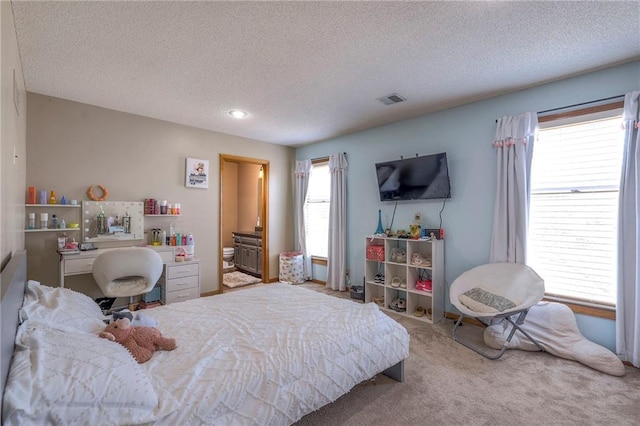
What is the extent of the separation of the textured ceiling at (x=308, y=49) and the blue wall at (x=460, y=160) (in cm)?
17

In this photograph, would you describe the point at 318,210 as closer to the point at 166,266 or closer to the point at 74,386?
the point at 166,266

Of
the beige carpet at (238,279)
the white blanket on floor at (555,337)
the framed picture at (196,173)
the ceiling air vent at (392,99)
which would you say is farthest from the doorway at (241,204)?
the white blanket on floor at (555,337)

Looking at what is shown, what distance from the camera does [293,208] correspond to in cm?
561

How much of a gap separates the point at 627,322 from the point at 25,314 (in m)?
4.04

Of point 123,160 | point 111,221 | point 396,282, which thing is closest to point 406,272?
point 396,282

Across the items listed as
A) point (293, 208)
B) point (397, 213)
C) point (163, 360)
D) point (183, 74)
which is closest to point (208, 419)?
point (163, 360)

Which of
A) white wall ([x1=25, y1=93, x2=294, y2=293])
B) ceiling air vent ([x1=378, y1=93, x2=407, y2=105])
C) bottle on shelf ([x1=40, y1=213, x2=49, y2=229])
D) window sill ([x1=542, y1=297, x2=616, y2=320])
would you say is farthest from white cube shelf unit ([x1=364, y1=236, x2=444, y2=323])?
bottle on shelf ([x1=40, y1=213, x2=49, y2=229])

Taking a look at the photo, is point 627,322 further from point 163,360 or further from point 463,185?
point 163,360

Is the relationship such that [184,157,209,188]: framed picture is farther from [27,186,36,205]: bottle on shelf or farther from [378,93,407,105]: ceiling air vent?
[378,93,407,105]: ceiling air vent

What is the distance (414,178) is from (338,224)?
145cm

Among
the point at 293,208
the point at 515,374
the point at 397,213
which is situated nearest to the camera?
the point at 515,374

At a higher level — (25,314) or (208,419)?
(25,314)

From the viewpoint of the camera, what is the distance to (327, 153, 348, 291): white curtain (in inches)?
183

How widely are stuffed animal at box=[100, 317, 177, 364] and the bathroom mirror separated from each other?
2370 millimetres
